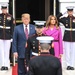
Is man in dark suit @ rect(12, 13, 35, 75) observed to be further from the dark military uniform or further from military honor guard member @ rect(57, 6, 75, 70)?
military honor guard member @ rect(57, 6, 75, 70)

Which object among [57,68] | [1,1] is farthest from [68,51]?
[57,68]

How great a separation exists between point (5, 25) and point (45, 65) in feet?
20.0

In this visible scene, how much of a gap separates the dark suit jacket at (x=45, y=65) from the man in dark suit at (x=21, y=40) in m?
2.74

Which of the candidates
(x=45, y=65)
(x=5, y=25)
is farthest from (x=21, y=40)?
(x=5, y=25)

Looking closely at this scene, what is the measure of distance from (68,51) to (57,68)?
616cm

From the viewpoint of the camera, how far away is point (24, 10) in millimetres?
17375

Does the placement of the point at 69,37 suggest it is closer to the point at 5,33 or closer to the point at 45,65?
the point at 5,33

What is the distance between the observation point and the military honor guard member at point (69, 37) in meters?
10.8

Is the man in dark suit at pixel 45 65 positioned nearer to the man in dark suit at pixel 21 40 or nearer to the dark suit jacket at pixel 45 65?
the dark suit jacket at pixel 45 65

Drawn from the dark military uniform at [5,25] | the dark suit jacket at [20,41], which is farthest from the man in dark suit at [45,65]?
the dark military uniform at [5,25]

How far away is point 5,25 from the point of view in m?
10.7

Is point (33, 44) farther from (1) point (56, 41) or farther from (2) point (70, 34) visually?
(2) point (70, 34)

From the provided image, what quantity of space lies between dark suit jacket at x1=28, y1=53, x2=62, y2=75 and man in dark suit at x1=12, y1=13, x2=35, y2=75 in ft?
8.98

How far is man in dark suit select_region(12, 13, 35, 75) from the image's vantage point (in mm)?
7512
